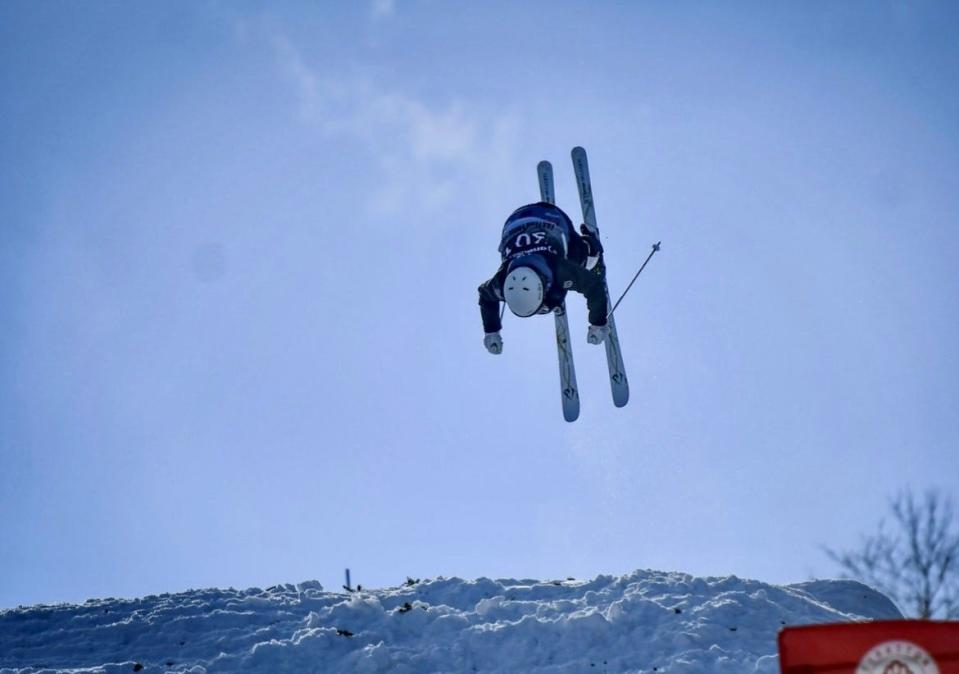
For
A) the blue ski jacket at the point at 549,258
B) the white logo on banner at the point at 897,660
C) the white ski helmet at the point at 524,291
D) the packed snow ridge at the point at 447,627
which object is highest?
the blue ski jacket at the point at 549,258

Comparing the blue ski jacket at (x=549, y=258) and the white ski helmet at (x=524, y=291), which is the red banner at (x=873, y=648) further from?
the blue ski jacket at (x=549, y=258)

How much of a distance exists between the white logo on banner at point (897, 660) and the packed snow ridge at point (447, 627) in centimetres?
375

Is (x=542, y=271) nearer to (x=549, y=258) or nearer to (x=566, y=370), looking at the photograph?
(x=549, y=258)

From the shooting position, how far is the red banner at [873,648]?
3.60 meters

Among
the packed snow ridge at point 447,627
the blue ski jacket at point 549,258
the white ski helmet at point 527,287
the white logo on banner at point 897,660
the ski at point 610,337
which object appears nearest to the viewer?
the white logo on banner at point 897,660

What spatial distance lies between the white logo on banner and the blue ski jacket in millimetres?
6307

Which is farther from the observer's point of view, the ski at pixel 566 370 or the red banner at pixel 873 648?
the ski at pixel 566 370

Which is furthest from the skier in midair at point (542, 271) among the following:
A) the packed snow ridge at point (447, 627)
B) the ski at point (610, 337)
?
the packed snow ridge at point (447, 627)

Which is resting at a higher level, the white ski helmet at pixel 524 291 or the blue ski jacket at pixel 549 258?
the blue ski jacket at pixel 549 258

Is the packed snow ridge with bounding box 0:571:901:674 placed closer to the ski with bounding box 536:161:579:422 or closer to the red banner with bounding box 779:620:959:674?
the ski with bounding box 536:161:579:422

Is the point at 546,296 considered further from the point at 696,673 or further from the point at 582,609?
the point at 696,673

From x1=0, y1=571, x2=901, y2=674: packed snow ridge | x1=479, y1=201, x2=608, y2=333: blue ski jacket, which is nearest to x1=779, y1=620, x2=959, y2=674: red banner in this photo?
x1=0, y1=571, x2=901, y2=674: packed snow ridge

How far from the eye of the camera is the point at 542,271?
9.60m

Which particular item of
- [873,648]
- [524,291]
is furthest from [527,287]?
[873,648]
